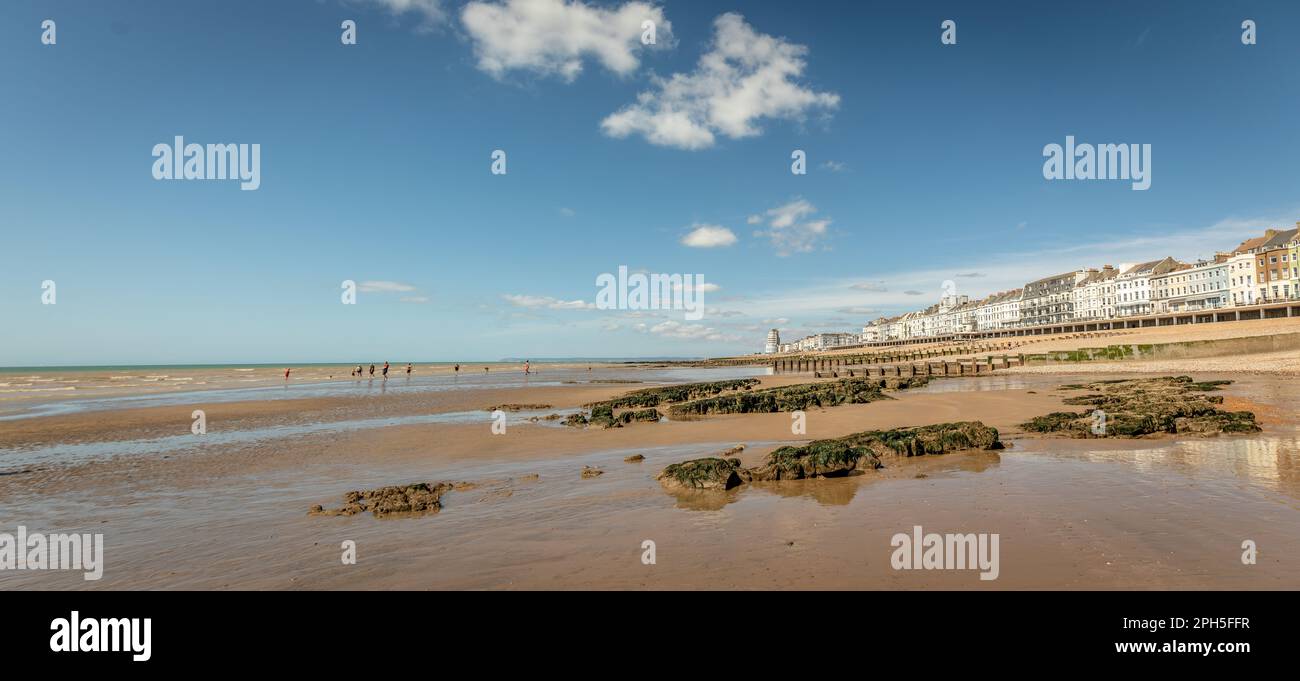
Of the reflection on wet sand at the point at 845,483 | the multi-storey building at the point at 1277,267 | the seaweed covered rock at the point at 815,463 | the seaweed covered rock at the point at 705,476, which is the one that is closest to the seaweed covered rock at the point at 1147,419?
the reflection on wet sand at the point at 845,483

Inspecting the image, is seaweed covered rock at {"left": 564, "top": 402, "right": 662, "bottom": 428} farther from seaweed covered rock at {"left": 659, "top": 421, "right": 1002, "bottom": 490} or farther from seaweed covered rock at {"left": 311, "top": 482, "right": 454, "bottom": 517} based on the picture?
seaweed covered rock at {"left": 311, "top": 482, "right": 454, "bottom": 517}

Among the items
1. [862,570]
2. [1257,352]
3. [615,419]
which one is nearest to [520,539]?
[862,570]

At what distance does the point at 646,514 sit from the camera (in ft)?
26.8

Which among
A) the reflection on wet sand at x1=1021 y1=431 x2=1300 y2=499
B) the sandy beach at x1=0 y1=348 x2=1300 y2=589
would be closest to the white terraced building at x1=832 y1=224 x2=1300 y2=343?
the reflection on wet sand at x1=1021 y1=431 x2=1300 y2=499

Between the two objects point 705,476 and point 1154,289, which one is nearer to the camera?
point 705,476

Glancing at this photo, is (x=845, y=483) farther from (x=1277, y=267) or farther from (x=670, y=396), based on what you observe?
(x=1277, y=267)

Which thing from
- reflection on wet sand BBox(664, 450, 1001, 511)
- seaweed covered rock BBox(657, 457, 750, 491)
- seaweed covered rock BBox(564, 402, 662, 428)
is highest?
seaweed covered rock BBox(657, 457, 750, 491)

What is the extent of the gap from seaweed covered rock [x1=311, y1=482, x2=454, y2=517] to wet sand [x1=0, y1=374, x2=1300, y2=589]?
0.33 metres

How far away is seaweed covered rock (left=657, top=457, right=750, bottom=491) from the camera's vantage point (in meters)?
9.49

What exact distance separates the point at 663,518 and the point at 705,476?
6.30 feet

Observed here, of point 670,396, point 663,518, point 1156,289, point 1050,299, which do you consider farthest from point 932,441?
point 1050,299

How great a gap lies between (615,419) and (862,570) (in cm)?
1516

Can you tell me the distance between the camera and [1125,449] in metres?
11.6

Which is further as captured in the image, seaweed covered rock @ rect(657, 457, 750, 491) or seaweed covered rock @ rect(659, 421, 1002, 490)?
seaweed covered rock @ rect(659, 421, 1002, 490)
